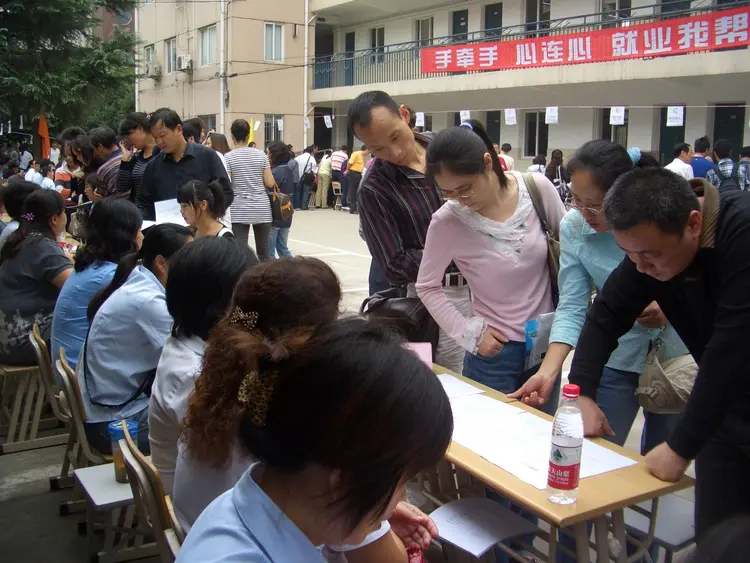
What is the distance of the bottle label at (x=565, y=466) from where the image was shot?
182 centimetres

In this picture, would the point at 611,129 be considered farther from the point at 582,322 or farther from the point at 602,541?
the point at 602,541

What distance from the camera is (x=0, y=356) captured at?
4.08 meters

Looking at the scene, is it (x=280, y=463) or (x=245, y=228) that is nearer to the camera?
(x=280, y=463)

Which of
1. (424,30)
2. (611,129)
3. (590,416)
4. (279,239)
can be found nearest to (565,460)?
(590,416)

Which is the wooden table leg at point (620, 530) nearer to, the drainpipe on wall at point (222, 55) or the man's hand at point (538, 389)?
the man's hand at point (538, 389)

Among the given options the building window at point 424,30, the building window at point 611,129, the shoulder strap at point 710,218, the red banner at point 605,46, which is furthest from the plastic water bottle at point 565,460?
the building window at point 424,30

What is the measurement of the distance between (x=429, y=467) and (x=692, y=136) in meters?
14.4

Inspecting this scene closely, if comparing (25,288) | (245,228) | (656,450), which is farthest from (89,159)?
(656,450)

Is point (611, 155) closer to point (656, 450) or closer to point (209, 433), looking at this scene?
point (656, 450)

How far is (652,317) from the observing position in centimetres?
233

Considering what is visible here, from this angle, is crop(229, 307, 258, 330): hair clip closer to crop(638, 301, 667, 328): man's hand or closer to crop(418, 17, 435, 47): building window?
crop(638, 301, 667, 328): man's hand

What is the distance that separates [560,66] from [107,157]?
1098 cm

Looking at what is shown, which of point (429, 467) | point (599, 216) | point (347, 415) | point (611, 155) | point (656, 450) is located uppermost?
point (611, 155)

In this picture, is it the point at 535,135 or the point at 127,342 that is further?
the point at 535,135
